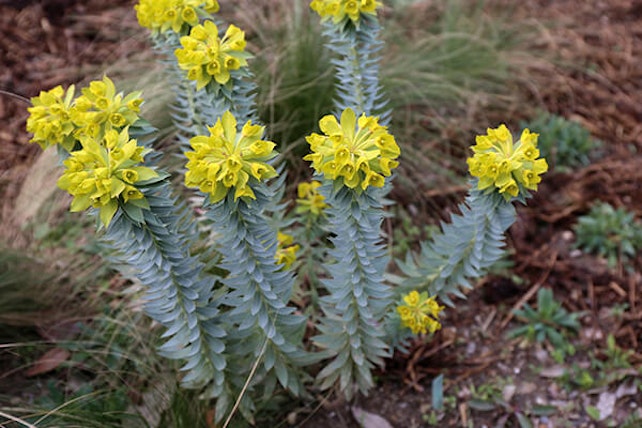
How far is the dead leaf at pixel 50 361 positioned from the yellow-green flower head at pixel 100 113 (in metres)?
1.18

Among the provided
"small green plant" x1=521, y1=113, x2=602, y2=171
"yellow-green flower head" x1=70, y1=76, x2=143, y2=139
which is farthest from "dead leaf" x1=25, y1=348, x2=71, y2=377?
"small green plant" x1=521, y1=113, x2=602, y2=171

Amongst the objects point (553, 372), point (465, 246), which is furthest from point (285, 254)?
point (553, 372)

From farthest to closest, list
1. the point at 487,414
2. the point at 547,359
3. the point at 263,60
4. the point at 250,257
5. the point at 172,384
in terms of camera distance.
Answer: the point at 263,60, the point at 547,359, the point at 487,414, the point at 172,384, the point at 250,257

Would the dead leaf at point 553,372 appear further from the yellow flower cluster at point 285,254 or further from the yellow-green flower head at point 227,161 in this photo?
the yellow-green flower head at point 227,161

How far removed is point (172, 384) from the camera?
236 cm

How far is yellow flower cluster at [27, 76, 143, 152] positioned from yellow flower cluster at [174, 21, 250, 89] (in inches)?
7.2

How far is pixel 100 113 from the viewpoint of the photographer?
1.82 meters

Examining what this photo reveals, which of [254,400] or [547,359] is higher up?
[547,359]

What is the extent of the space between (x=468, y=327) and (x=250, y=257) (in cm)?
145

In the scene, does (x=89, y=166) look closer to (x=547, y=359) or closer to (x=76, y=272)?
(x=76, y=272)

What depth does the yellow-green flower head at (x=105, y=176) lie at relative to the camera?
155 cm

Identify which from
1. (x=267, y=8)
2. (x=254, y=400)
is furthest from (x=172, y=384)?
(x=267, y=8)

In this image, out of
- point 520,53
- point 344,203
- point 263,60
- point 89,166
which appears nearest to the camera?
point 89,166

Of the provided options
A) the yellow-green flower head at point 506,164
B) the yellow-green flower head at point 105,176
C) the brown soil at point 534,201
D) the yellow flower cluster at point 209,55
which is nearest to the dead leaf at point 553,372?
the brown soil at point 534,201
